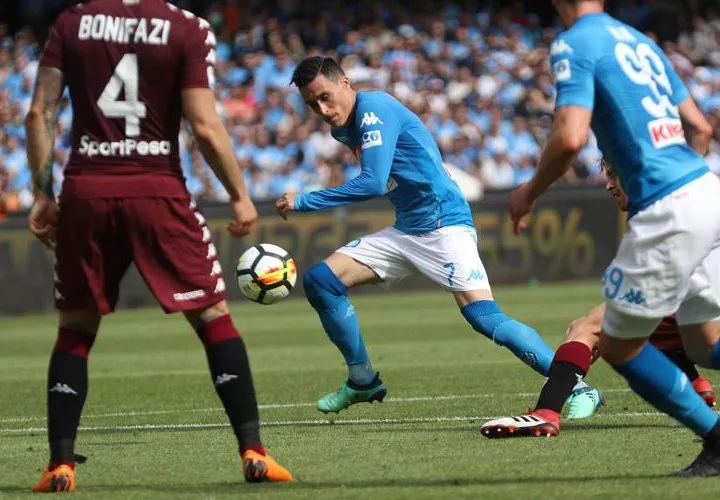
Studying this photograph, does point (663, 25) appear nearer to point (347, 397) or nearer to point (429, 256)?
point (429, 256)

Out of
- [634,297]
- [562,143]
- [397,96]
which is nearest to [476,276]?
[634,297]

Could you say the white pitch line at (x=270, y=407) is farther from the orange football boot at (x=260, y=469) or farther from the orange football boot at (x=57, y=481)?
the orange football boot at (x=260, y=469)

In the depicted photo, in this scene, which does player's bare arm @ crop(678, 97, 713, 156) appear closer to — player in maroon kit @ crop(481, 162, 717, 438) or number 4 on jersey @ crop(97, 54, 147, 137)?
player in maroon kit @ crop(481, 162, 717, 438)

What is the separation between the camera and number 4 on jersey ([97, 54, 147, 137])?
620 centimetres

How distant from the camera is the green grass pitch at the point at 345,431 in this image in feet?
20.6

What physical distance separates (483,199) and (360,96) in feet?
45.1

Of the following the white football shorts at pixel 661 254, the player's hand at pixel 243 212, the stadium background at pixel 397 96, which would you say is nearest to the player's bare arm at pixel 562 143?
the white football shorts at pixel 661 254

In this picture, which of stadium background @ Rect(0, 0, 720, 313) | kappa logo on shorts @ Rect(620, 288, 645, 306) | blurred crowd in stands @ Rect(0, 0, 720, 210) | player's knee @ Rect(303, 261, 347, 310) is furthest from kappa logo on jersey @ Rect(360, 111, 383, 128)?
blurred crowd in stands @ Rect(0, 0, 720, 210)

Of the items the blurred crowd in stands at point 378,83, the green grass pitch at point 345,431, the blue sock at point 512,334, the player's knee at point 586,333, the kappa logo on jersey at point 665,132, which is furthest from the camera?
the blurred crowd in stands at point 378,83

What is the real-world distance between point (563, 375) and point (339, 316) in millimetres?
1912

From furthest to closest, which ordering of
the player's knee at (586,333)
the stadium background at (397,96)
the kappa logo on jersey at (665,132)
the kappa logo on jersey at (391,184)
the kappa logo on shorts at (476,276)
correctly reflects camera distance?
the stadium background at (397,96) → the kappa logo on jersey at (391,184) → the kappa logo on shorts at (476,276) → the player's knee at (586,333) → the kappa logo on jersey at (665,132)

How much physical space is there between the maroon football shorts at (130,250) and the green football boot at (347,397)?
9.77ft

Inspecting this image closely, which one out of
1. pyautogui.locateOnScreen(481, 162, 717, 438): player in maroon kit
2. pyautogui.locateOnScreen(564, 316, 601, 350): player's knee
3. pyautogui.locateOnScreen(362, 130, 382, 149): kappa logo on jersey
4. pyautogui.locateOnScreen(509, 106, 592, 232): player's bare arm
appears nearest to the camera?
pyautogui.locateOnScreen(509, 106, 592, 232): player's bare arm

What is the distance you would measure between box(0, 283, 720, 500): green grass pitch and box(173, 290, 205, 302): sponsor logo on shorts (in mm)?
794
